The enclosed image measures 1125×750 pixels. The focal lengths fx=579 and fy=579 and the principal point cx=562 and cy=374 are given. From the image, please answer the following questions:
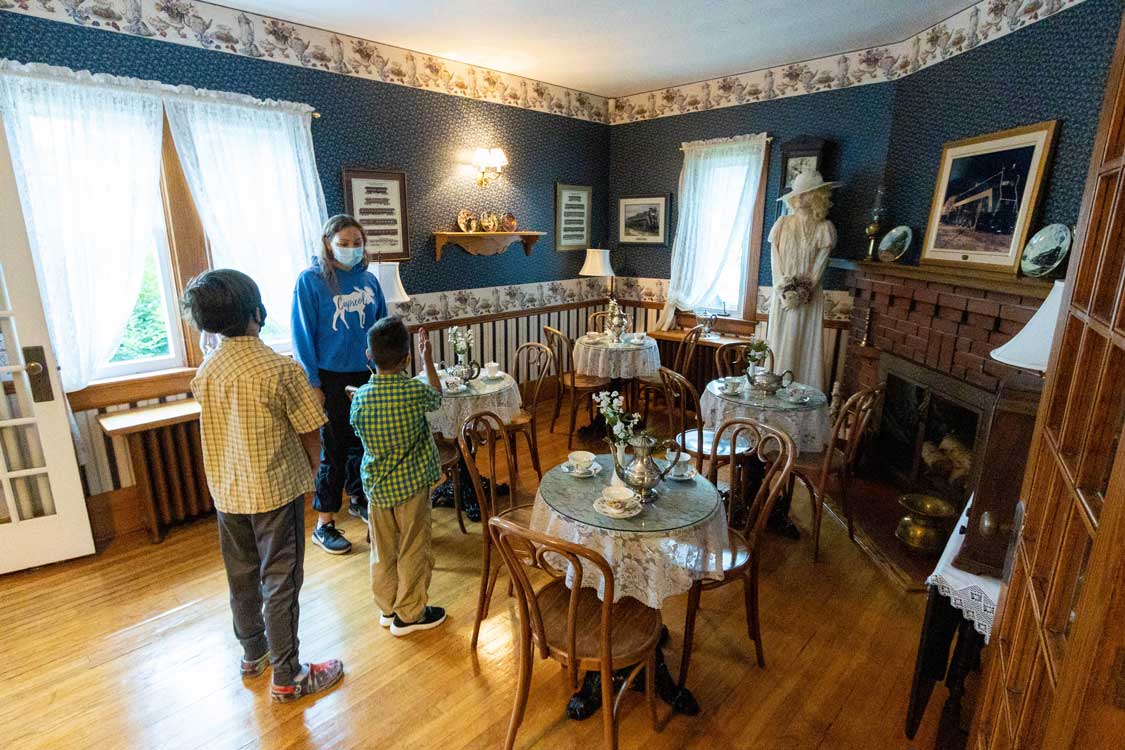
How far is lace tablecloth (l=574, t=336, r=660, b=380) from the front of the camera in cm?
422

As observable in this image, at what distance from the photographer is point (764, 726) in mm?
1924

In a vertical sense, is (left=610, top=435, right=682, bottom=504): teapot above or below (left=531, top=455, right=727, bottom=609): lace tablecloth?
above

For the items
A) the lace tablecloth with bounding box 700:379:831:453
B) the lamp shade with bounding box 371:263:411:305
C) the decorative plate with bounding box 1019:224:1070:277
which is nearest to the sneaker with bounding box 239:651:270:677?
the lamp shade with bounding box 371:263:411:305

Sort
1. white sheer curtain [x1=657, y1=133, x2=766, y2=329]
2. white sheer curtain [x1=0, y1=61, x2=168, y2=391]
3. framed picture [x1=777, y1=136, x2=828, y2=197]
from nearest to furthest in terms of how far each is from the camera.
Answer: white sheer curtain [x1=0, y1=61, x2=168, y2=391] → framed picture [x1=777, y1=136, x2=828, y2=197] → white sheer curtain [x1=657, y1=133, x2=766, y2=329]

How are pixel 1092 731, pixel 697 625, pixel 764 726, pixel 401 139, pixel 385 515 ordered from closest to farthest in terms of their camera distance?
pixel 1092 731 → pixel 764 726 → pixel 385 515 → pixel 697 625 → pixel 401 139

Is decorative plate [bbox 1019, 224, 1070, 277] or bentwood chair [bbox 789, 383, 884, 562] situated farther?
bentwood chair [bbox 789, 383, 884, 562]

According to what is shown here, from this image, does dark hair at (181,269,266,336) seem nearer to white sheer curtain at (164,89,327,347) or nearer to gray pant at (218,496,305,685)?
gray pant at (218,496,305,685)

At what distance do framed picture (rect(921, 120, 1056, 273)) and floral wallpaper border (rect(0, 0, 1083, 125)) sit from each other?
0.55m

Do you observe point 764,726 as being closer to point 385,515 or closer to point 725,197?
point 385,515

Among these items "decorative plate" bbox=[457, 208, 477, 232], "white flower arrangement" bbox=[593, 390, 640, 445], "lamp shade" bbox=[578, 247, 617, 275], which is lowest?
"white flower arrangement" bbox=[593, 390, 640, 445]

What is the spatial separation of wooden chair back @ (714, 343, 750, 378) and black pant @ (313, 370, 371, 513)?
7.56 feet

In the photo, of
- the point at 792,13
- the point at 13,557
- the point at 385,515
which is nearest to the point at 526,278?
the point at 792,13

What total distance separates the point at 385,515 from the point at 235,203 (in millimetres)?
2099

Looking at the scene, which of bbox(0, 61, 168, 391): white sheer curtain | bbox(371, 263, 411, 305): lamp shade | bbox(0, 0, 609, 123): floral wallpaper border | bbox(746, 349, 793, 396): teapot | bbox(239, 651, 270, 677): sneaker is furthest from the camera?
bbox(371, 263, 411, 305): lamp shade
